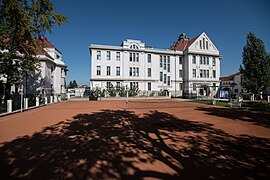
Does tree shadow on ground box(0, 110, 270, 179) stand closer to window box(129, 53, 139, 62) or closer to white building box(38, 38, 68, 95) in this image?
white building box(38, 38, 68, 95)

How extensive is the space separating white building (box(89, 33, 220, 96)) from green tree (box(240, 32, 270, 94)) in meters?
9.33

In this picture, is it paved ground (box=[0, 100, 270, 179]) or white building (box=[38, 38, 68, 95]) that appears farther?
white building (box=[38, 38, 68, 95])

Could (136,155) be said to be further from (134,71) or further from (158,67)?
(158,67)

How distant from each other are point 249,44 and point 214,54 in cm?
1401

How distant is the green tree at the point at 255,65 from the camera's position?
993 inches

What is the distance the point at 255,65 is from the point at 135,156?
31.0 metres

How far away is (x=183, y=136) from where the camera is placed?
6297mm

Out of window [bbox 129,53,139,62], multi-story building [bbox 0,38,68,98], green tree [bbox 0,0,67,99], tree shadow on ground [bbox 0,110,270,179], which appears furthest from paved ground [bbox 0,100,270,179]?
window [bbox 129,53,139,62]

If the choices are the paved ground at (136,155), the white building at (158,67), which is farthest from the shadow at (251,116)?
the white building at (158,67)

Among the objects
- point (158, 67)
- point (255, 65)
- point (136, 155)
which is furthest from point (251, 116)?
point (158, 67)

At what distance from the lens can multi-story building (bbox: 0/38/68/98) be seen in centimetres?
2530

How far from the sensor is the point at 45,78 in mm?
27797

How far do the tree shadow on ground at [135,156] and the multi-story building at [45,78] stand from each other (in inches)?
834

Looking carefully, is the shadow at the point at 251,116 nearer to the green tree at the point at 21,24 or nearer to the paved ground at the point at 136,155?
the paved ground at the point at 136,155
